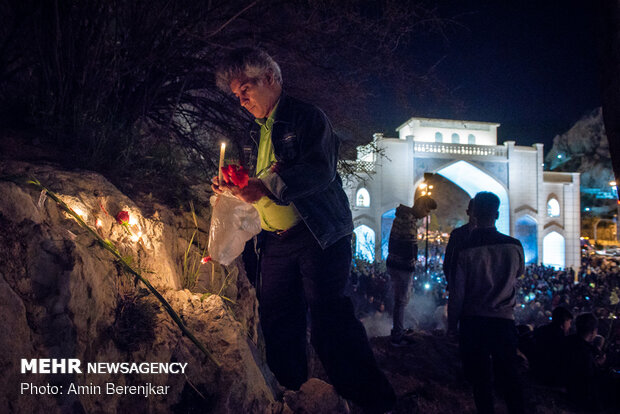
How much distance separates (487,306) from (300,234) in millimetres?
1803

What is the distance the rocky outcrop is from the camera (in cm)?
134

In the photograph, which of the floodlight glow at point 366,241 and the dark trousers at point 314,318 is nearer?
the dark trousers at point 314,318

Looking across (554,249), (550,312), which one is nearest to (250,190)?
(550,312)

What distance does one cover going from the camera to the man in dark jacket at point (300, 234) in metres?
1.82

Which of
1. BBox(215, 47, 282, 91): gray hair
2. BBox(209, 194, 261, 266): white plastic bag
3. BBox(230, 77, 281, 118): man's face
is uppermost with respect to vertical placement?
BBox(215, 47, 282, 91): gray hair

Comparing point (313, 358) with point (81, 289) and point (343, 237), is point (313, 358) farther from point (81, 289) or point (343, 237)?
point (81, 289)

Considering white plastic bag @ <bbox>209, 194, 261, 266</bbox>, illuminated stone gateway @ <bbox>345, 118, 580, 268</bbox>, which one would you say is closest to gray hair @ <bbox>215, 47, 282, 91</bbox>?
white plastic bag @ <bbox>209, 194, 261, 266</bbox>

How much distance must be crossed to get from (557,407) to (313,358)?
2460 millimetres

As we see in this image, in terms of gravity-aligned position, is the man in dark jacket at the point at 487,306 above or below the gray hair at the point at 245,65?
below

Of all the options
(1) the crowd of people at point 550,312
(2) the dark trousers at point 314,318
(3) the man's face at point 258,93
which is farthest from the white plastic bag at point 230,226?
(1) the crowd of people at point 550,312

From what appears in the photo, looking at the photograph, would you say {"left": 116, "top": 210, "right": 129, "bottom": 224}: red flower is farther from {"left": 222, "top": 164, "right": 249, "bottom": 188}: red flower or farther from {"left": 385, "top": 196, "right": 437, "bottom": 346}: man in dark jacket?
{"left": 385, "top": 196, "right": 437, "bottom": 346}: man in dark jacket

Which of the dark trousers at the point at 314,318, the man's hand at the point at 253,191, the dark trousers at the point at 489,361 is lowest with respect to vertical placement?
the dark trousers at the point at 489,361

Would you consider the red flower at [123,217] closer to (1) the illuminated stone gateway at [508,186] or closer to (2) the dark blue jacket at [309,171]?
(2) the dark blue jacket at [309,171]

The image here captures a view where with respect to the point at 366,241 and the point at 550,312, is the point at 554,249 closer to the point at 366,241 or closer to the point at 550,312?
the point at 366,241
